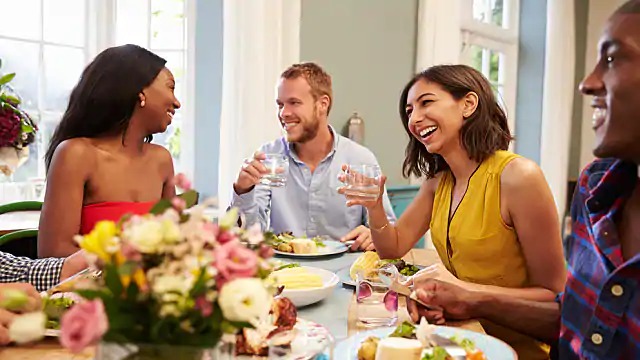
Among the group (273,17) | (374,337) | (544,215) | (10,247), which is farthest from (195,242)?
(273,17)

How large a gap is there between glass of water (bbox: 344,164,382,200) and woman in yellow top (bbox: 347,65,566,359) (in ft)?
0.11

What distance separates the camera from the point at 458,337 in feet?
3.66

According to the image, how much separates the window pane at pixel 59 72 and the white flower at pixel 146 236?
280cm

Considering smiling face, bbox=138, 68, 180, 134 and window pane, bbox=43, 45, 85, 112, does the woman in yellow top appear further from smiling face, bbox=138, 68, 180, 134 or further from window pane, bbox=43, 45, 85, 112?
window pane, bbox=43, 45, 85, 112

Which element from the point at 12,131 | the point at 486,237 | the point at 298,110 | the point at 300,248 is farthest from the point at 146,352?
the point at 298,110

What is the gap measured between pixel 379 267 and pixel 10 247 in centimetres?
124

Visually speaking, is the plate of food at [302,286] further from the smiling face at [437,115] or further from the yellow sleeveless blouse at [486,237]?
the smiling face at [437,115]

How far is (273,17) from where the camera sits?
310 cm

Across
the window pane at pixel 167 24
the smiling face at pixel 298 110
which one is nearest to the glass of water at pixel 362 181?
the smiling face at pixel 298 110

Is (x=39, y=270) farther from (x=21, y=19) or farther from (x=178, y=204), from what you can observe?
(x=21, y=19)

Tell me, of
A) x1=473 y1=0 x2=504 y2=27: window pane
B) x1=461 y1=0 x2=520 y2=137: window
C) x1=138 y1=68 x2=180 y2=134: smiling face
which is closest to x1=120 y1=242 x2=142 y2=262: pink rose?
x1=138 y1=68 x2=180 y2=134: smiling face

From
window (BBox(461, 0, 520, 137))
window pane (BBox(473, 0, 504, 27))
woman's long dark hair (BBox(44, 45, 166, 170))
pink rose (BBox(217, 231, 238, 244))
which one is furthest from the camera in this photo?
window pane (BBox(473, 0, 504, 27))

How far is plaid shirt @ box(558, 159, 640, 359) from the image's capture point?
1.03 meters

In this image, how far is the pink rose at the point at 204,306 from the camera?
628 mm
